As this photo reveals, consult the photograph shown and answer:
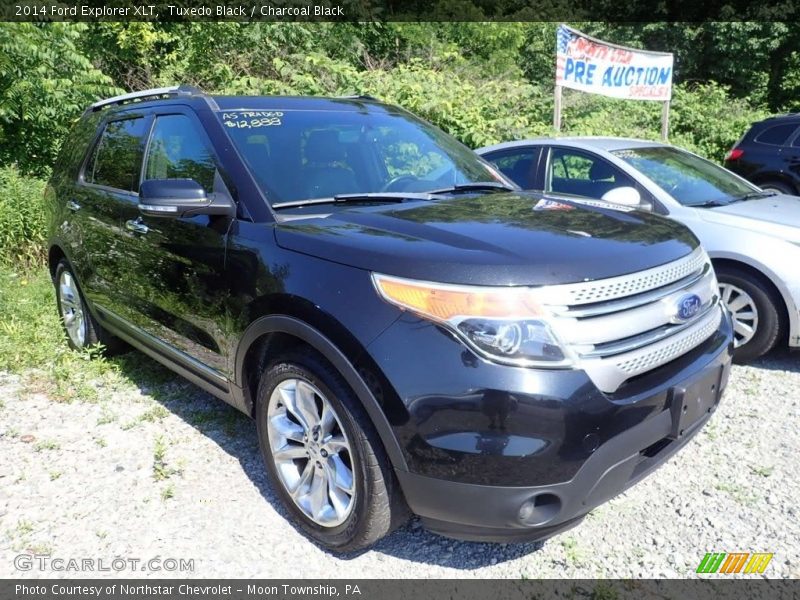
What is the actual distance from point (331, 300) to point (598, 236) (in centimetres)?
103

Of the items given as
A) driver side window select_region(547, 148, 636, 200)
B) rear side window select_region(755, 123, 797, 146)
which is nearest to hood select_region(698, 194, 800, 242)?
driver side window select_region(547, 148, 636, 200)

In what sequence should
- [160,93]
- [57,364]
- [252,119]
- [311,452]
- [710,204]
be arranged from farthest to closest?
[710,204] < [57,364] < [160,93] < [252,119] < [311,452]

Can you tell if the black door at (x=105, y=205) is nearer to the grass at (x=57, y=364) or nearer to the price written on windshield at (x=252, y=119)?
the grass at (x=57, y=364)

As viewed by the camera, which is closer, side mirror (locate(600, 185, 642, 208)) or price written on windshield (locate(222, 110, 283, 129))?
price written on windshield (locate(222, 110, 283, 129))

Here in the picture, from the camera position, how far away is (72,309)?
471 cm

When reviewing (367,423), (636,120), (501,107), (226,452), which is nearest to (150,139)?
(226,452)

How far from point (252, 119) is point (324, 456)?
5.56 feet

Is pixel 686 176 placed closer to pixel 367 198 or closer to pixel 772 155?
pixel 367 198

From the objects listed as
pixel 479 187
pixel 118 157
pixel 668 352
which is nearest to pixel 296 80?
pixel 118 157

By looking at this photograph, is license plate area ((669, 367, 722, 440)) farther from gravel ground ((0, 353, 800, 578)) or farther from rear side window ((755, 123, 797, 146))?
rear side window ((755, 123, 797, 146))

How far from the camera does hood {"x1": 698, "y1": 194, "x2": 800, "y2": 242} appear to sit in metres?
4.10

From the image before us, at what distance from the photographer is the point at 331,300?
2215 millimetres

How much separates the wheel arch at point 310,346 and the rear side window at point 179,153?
30.0 inches

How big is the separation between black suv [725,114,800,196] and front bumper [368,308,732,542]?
8.19m
